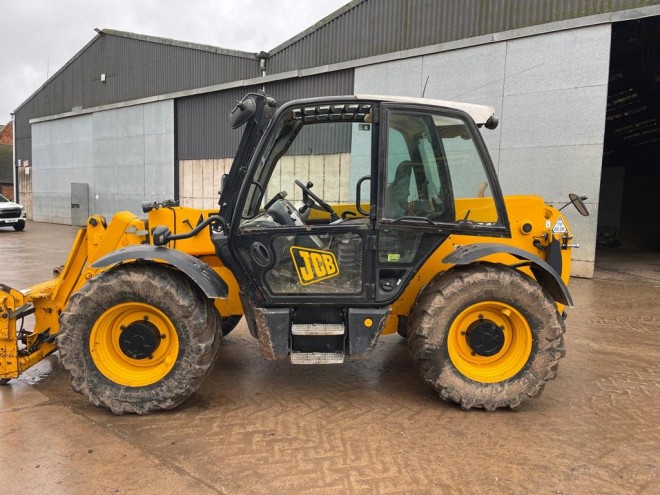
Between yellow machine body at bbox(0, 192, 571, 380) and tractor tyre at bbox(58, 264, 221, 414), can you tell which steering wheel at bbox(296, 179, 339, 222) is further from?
tractor tyre at bbox(58, 264, 221, 414)

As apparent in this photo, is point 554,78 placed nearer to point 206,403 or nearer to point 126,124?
point 206,403

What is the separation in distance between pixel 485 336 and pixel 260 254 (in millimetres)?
1800

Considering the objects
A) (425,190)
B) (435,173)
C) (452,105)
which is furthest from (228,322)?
(452,105)

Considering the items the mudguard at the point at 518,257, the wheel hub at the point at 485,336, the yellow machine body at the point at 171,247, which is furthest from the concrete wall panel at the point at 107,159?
the wheel hub at the point at 485,336

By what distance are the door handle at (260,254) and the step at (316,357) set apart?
2.37 ft

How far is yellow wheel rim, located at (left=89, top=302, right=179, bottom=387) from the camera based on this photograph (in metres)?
3.64

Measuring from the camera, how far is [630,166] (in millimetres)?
20109

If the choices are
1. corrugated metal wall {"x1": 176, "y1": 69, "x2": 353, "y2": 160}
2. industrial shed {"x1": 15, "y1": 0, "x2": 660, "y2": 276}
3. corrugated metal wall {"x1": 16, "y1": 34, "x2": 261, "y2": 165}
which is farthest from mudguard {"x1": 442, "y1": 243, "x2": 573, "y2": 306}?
corrugated metal wall {"x1": 16, "y1": 34, "x2": 261, "y2": 165}

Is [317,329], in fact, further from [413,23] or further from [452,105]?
[413,23]

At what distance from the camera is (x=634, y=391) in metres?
4.28

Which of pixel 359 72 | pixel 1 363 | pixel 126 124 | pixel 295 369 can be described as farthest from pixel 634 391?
pixel 126 124

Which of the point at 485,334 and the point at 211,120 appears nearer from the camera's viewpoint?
the point at 485,334

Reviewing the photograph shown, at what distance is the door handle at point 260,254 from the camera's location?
3.65 metres

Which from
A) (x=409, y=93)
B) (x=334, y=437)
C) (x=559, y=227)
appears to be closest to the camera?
(x=334, y=437)
